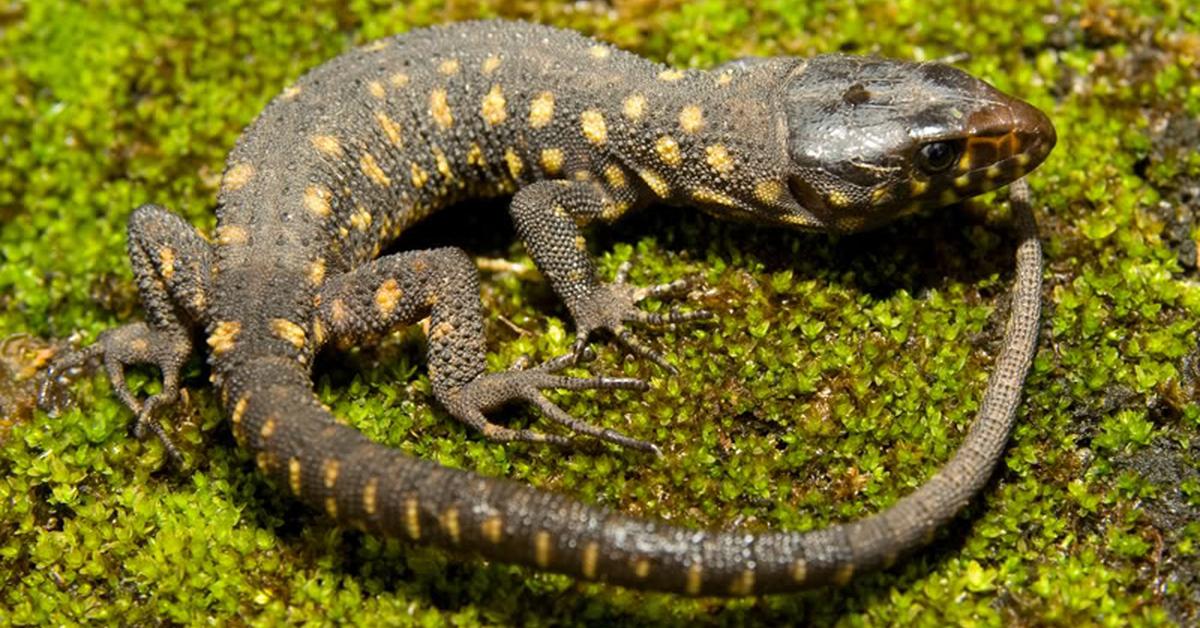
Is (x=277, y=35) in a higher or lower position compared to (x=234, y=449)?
higher

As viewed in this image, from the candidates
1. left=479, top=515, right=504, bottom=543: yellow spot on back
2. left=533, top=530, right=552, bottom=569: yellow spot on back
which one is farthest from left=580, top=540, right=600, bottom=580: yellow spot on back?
left=479, top=515, right=504, bottom=543: yellow spot on back

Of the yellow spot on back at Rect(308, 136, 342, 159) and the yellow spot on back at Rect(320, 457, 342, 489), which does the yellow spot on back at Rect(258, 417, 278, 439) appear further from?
the yellow spot on back at Rect(308, 136, 342, 159)

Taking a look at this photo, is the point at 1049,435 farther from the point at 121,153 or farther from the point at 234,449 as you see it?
the point at 121,153

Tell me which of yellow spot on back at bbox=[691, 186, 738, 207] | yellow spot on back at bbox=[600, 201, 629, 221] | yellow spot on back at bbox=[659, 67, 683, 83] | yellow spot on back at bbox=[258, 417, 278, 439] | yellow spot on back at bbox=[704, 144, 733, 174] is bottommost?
yellow spot on back at bbox=[258, 417, 278, 439]

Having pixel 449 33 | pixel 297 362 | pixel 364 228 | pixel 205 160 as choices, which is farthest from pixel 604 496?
pixel 205 160

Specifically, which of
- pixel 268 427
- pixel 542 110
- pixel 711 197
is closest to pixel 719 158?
pixel 711 197

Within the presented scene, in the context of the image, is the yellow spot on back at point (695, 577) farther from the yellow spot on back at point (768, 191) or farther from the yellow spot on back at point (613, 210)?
the yellow spot on back at point (613, 210)

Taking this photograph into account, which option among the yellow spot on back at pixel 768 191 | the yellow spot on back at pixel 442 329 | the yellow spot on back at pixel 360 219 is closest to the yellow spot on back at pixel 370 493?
the yellow spot on back at pixel 442 329
